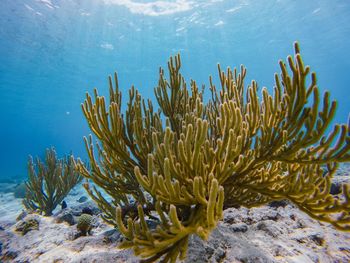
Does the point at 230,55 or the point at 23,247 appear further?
the point at 230,55

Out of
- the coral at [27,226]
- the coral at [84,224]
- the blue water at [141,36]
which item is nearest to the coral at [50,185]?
the coral at [27,226]

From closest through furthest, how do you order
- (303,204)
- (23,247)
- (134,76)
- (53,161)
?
(303,204) → (23,247) → (53,161) → (134,76)

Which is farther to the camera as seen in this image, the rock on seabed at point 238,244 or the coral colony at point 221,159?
the rock on seabed at point 238,244

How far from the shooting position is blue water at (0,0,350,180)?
23.1m

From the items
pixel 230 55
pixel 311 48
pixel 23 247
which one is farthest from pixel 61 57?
pixel 311 48

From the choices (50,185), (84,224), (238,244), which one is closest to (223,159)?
(238,244)

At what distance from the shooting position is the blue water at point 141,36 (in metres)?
23.1

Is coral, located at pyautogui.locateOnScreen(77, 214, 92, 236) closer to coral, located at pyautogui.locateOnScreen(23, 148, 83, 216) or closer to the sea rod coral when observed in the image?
the sea rod coral

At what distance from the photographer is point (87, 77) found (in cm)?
4106

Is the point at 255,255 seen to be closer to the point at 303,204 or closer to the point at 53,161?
the point at 303,204

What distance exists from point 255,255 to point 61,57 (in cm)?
3432

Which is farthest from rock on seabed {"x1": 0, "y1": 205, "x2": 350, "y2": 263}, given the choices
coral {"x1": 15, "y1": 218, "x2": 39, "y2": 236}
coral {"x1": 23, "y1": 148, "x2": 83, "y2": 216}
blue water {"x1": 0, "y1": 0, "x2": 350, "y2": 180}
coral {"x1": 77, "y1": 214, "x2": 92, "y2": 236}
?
blue water {"x1": 0, "y1": 0, "x2": 350, "y2": 180}

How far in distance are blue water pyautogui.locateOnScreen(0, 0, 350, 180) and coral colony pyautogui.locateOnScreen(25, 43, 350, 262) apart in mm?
22349

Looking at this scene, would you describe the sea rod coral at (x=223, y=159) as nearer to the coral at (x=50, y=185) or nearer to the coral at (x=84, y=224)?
the coral at (x=84, y=224)
